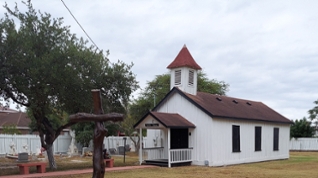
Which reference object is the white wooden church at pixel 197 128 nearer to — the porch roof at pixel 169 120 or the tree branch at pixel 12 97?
the porch roof at pixel 169 120

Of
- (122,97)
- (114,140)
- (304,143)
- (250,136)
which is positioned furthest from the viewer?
(304,143)

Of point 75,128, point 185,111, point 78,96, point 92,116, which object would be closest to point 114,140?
point 75,128

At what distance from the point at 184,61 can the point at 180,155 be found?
5596mm

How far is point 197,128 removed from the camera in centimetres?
2150

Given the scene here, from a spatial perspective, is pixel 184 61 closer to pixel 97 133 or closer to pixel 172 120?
pixel 172 120

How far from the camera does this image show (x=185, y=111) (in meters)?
22.1

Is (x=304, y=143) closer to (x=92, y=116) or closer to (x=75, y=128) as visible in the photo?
(x=75, y=128)

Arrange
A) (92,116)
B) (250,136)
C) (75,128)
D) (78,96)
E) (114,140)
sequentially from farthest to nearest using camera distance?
(114,140) → (75,128) → (250,136) → (78,96) → (92,116)

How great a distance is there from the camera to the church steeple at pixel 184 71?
22.6 meters

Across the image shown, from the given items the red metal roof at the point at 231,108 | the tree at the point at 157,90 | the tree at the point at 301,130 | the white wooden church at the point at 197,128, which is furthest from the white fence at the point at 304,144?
the white wooden church at the point at 197,128

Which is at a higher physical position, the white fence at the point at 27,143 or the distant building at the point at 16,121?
the distant building at the point at 16,121

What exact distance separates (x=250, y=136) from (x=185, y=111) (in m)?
5.04

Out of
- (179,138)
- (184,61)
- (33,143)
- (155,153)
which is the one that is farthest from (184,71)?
(33,143)

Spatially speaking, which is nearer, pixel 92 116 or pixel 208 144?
pixel 92 116
